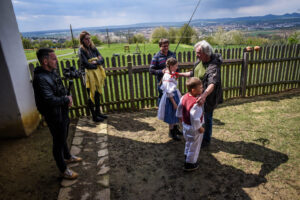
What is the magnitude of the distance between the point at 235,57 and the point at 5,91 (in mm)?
6544

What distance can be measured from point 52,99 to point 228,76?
5.60 metres

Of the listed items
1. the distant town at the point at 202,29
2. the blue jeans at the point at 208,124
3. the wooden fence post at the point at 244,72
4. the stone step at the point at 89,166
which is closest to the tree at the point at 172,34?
the distant town at the point at 202,29

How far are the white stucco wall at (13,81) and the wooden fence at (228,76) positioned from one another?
42.5 inches

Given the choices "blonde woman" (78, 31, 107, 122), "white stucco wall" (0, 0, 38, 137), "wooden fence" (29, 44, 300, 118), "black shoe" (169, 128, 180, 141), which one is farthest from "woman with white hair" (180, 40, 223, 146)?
"white stucco wall" (0, 0, 38, 137)

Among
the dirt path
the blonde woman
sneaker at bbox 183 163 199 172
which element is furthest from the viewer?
the blonde woman

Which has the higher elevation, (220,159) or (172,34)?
(172,34)

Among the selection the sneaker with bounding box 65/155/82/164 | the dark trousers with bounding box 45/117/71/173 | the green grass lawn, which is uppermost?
the dark trousers with bounding box 45/117/71/173

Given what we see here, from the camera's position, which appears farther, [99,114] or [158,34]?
[158,34]

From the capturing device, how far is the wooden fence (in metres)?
5.66

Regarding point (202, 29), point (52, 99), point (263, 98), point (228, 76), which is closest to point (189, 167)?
point (52, 99)

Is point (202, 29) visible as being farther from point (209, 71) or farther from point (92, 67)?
point (209, 71)

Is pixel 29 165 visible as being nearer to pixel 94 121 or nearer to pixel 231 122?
pixel 94 121

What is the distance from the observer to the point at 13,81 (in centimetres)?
414

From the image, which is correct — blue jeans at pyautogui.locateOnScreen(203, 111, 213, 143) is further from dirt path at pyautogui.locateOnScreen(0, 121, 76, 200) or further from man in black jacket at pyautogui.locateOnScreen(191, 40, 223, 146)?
dirt path at pyautogui.locateOnScreen(0, 121, 76, 200)
